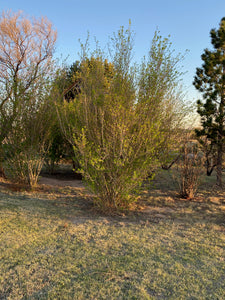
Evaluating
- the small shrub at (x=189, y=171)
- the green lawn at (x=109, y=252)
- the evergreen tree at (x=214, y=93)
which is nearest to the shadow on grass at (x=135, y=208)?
the green lawn at (x=109, y=252)

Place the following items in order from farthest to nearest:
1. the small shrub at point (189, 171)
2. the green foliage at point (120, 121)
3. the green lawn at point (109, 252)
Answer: the small shrub at point (189, 171) < the green foliage at point (120, 121) < the green lawn at point (109, 252)

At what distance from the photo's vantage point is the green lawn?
2.47 m

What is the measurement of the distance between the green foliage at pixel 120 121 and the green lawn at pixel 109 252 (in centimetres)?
88

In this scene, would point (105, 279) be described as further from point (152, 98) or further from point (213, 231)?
point (152, 98)

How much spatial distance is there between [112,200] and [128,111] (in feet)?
6.68

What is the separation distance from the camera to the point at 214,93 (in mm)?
7648

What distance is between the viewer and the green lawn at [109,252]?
2.47m

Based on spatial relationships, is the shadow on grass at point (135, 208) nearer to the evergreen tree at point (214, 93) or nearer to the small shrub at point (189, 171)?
the small shrub at point (189, 171)

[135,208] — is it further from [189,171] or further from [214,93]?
[214,93]

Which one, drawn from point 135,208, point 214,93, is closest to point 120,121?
point 135,208

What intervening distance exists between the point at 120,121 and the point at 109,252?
2.32m

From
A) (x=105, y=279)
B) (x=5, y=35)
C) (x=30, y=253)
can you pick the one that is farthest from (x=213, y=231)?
(x=5, y=35)

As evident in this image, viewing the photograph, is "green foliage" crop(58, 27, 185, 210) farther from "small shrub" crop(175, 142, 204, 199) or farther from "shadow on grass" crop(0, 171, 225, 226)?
"small shrub" crop(175, 142, 204, 199)

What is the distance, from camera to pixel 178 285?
8.38ft
